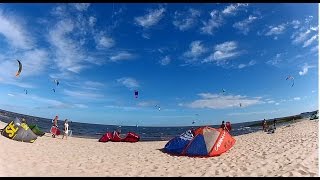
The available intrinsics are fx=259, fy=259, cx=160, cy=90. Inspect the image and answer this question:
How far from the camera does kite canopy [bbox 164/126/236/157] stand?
11758 millimetres

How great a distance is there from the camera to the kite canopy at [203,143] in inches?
463

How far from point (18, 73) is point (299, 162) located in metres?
14.2

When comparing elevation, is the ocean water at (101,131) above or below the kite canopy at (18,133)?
below

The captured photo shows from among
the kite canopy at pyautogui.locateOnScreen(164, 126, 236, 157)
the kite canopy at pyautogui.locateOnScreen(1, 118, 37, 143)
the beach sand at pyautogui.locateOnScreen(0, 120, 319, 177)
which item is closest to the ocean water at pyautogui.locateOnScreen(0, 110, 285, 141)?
the kite canopy at pyautogui.locateOnScreen(1, 118, 37, 143)

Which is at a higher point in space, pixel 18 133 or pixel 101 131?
pixel 18 133

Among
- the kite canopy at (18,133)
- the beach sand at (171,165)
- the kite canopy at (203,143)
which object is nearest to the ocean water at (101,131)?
the kite canopy at (18,133)

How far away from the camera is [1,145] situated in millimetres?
12078

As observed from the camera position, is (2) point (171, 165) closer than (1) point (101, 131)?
Yes

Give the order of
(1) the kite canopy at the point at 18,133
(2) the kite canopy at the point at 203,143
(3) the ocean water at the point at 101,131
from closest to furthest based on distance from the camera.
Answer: (2) the kite canopy at the point at 203,143
(1) the kite canopy at the point at 18,133
(3) the ocean water at the point at 101,131

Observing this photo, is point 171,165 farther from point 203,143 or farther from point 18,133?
point 18,133

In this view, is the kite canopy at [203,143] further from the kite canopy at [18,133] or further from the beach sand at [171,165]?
the kite canopy at [18,133]

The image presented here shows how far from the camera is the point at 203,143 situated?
12.1 metres

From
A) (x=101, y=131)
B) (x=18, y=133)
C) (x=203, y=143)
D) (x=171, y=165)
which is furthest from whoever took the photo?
(x=101, y=131)

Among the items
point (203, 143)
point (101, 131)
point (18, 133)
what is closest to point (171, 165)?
point (203, 143)
